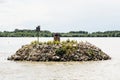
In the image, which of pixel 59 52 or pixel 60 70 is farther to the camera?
pixel 59 52

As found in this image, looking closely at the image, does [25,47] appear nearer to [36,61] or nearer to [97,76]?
[36,61]

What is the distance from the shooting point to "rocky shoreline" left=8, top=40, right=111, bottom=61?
38938 mm

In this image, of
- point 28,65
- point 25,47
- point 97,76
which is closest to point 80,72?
point 97,76

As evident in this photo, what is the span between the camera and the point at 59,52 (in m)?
39.1

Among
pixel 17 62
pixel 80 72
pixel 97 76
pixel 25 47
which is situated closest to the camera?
pixel 97 76

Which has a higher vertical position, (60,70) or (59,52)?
(59,52)

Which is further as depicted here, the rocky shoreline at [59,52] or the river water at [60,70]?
the rocky shoreline at [59,52]

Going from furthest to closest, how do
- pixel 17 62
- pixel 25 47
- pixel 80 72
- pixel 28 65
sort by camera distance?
pixel 25 47 < pixel 17 62 < pixel 28 65 < pixel 80 72

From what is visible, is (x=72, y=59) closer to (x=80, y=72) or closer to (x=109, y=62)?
(x=109, y=62)

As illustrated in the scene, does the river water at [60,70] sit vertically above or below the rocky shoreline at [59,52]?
below

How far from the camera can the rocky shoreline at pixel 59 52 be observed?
1533 inches

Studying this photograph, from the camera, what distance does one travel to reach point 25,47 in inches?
1630

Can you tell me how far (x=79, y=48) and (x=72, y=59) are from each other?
4.94 feet

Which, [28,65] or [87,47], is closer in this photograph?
[28,65]
